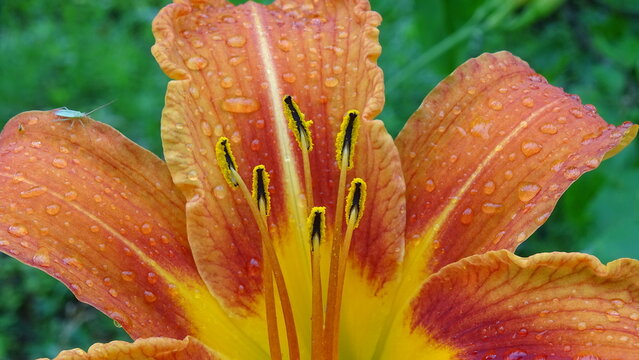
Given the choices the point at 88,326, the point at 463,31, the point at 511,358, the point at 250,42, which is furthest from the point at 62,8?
the point at 511,358

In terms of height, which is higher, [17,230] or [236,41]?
[236,41]

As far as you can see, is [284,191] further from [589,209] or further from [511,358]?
[589,209]

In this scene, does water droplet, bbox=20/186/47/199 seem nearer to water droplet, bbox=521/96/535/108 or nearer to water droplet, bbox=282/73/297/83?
water droplet, bbox=282/73/297/83

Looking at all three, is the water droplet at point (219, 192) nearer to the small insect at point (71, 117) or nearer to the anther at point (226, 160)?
the anther at point (226, 160)

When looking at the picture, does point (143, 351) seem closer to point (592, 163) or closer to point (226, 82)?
point (226, 82)

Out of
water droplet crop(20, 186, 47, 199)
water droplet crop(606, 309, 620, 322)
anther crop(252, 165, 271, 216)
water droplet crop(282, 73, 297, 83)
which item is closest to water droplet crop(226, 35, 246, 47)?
water droplet crop(282, 73, 297, 83)

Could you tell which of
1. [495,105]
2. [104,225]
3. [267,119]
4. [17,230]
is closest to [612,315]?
[495,105]
